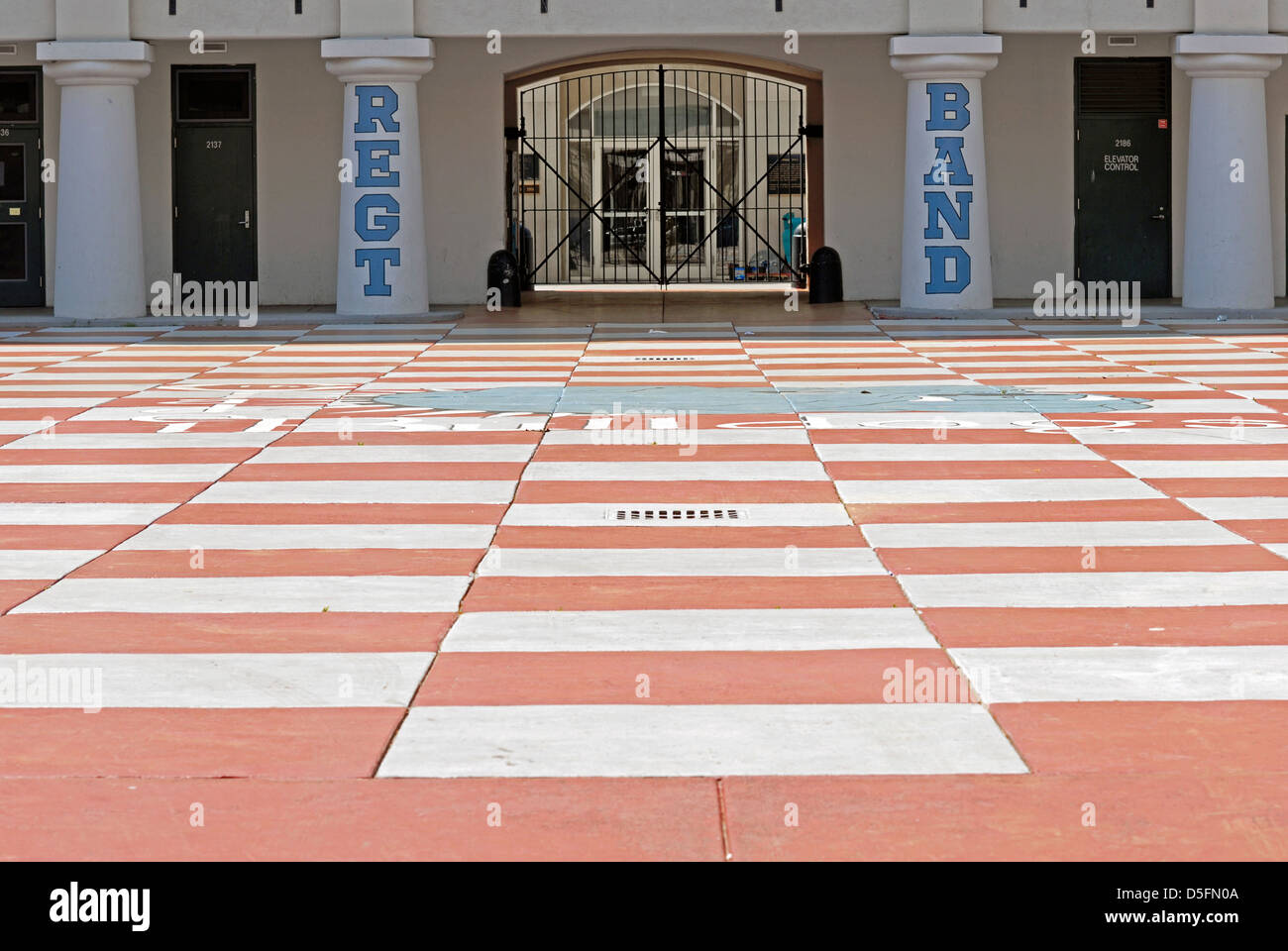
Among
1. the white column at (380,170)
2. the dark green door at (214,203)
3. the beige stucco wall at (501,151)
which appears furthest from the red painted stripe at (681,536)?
the dark green door at (214,203)

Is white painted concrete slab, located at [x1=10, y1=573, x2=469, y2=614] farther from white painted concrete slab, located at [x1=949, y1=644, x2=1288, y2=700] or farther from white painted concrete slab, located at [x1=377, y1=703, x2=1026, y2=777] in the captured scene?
white painted concrete slab, located at [x1=949, y1=644, x2=1288, y2=700]

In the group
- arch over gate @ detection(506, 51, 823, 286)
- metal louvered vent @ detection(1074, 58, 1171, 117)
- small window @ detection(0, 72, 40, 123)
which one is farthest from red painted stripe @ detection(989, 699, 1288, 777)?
arch over gate @ detection(506, 51, 823, 286)

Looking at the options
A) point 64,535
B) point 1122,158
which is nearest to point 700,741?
point 64,535

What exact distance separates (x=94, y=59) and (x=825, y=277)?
35.8 feet

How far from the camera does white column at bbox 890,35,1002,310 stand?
23906 millimetres

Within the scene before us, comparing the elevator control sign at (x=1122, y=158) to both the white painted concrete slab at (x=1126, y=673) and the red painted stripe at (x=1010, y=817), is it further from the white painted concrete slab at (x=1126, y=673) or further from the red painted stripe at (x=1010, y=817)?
the red painted stripe at (x=1010, y=817)

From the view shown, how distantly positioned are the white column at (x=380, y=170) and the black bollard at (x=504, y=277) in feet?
8.89

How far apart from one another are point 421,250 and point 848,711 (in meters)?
19.7

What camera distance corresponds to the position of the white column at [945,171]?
23906mm

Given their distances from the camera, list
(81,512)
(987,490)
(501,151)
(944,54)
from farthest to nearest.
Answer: (501,151), (944,54), (987,490), (81,512)

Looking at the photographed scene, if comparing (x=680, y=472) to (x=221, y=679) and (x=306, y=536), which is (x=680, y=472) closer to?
(x=306, y=536)

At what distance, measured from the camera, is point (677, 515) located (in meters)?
9.98

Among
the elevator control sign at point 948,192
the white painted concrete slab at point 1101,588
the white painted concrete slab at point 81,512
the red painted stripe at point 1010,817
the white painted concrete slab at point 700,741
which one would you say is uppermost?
the elevator control sign at point 948,192

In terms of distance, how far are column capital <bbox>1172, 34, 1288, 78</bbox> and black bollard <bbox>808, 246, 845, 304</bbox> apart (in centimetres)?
586
